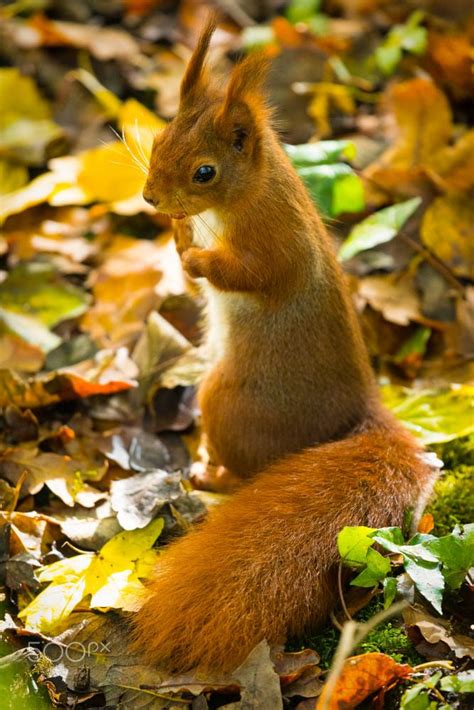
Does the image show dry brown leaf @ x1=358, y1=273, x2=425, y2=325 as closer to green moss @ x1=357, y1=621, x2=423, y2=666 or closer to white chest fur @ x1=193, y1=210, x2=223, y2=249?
white chest fur @ x1=193, y1=210, x2=223, y2=249

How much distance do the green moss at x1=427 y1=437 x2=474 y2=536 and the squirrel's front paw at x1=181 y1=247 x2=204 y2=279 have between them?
97 cm

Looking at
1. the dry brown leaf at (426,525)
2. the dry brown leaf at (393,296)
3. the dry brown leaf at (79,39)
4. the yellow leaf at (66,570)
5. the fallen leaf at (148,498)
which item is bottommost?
the yellow leaf at (66,570)

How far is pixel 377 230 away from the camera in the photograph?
10.4ft

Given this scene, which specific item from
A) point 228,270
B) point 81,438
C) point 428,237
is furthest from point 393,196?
point 81,438

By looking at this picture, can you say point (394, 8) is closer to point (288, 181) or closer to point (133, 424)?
point (288, 181)

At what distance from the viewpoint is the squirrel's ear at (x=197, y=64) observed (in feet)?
8.08

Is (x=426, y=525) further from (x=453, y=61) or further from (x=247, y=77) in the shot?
(x=453, y=61)

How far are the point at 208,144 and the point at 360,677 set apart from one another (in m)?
1.45

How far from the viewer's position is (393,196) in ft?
12.3

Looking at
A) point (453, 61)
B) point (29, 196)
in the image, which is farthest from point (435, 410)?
point (453, 61)

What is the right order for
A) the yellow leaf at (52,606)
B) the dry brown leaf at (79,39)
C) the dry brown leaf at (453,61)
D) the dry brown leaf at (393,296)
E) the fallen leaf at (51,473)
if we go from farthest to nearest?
1. the dry brown leaf at (79,39)
2. the dry brown leaf at (453,61)
3. the dry brown leaf at (393,296)
4. the fallen leaf at (51,473)
5. the yellow leaf at (52,606)

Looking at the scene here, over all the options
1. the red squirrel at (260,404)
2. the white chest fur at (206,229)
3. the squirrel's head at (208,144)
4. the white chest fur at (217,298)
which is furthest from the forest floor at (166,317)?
the white chest fur at (206,229)

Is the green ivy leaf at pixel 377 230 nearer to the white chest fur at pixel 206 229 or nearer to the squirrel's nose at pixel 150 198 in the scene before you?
the white chest fur at pixel 206 229

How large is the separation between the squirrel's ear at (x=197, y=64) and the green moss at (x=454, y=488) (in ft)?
4.49
